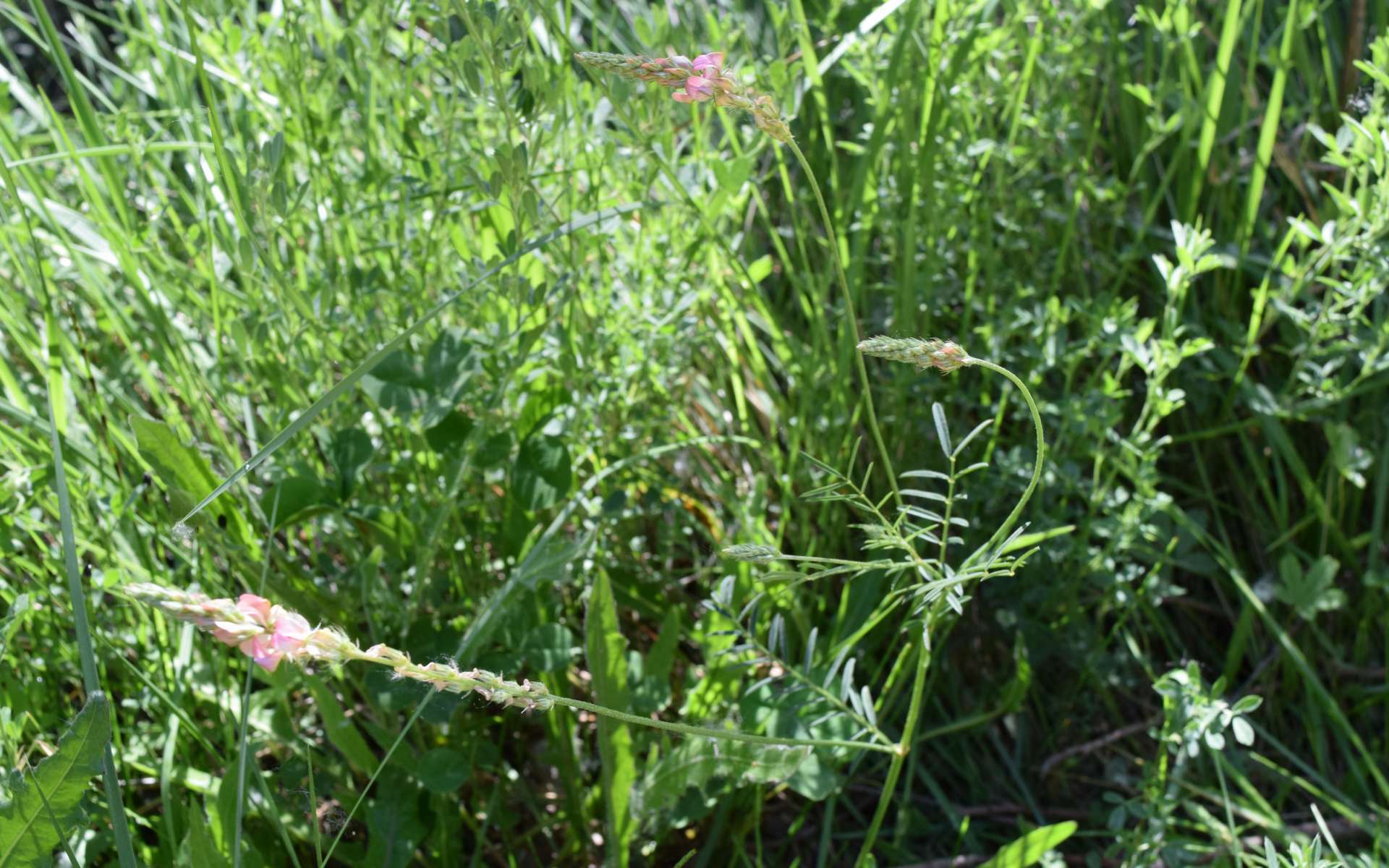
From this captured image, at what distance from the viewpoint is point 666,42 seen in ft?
4.76

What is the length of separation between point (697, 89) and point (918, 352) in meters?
0.26

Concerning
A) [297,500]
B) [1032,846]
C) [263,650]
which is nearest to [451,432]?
[297,500]

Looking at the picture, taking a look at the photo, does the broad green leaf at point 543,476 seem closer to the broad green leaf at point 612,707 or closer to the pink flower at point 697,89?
the broad green leaf at point 612,707

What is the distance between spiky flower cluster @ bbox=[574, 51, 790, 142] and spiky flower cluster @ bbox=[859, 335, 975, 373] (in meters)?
0.18

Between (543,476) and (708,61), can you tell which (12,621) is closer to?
(543,476)

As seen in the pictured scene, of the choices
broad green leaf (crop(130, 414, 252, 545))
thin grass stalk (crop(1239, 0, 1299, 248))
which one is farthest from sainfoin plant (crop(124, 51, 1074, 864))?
thin grass stalk (crop(1239, 0, 1299, 248))

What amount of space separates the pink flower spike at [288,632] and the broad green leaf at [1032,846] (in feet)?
2.63

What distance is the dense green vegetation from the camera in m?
1.29

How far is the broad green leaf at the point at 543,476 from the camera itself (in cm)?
138

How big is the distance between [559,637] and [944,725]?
0.55 meters

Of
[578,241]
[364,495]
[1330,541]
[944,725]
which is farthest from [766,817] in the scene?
[1330,541]

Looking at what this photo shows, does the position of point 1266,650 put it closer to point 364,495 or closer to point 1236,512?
point 1236,512

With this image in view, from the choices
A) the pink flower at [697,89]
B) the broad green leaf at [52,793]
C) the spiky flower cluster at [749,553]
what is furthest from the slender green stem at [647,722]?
the pink flower at [697,89]

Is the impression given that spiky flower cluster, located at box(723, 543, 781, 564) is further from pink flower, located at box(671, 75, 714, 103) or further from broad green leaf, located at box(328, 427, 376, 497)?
broad green leaf, located at box(328, 427, 376, 497)
